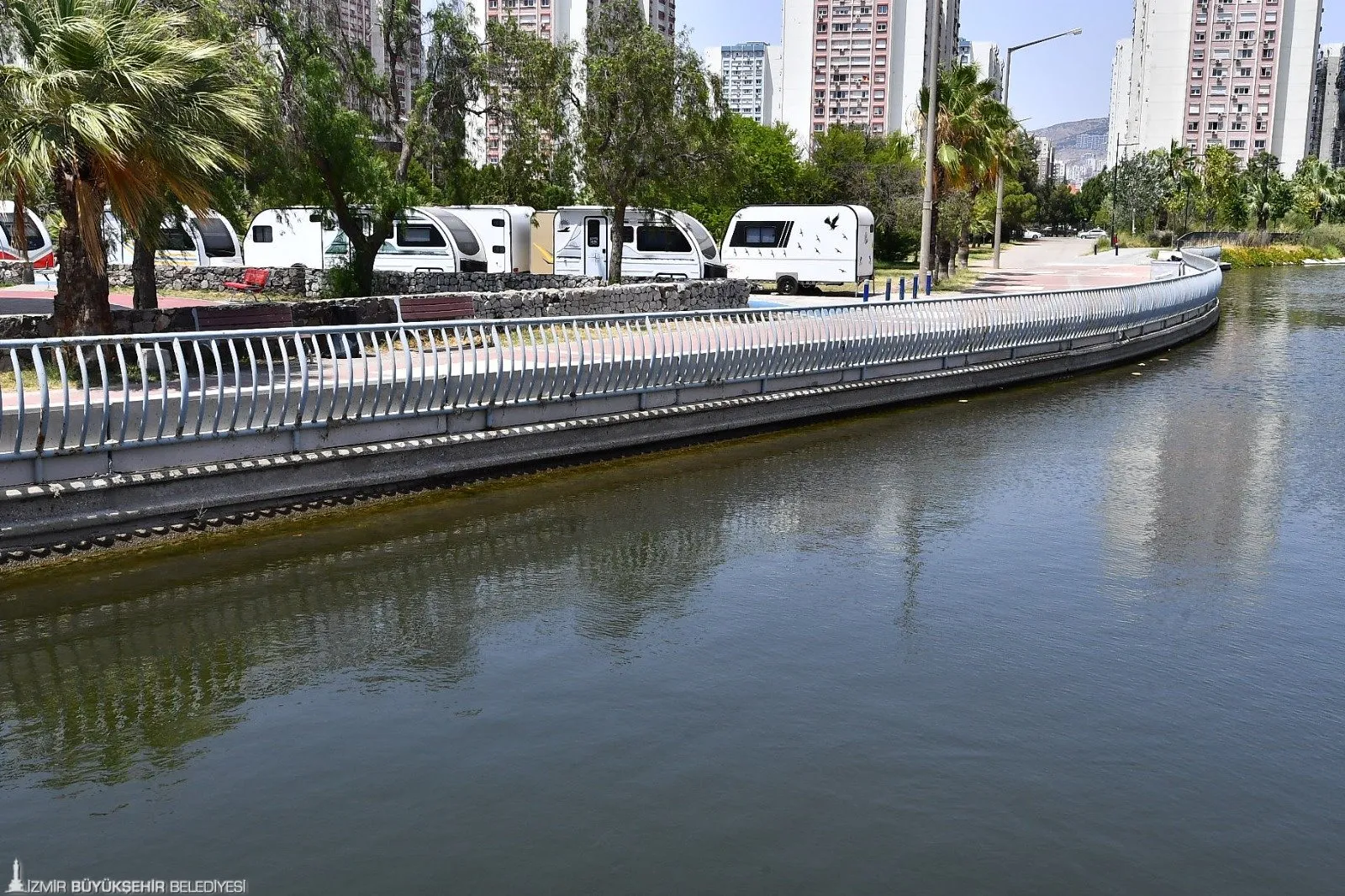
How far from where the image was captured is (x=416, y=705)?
7.82 metres

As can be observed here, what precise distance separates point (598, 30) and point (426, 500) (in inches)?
802

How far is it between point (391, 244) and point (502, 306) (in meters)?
13.2

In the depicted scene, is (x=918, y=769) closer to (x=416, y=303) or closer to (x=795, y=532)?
(x=795, y=532)

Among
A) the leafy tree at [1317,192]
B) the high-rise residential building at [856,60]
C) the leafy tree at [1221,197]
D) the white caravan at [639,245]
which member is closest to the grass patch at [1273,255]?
the leafy tree at [1221,197]

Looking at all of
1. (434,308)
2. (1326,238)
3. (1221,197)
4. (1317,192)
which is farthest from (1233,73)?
(434,308)

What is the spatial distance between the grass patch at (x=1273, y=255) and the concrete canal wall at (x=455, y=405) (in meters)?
58.3

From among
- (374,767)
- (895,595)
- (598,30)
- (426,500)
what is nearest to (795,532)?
(895,595)

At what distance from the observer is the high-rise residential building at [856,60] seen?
12750 cm

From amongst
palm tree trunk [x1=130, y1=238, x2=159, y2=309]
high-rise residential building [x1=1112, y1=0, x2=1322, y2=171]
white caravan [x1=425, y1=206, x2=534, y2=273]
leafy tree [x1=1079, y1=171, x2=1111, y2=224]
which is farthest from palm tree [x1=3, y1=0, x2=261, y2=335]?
high-rise residential building [x1=1112, y1=0, x2=1322, y2=171]

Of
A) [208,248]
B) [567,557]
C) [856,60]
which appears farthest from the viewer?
[856,60]

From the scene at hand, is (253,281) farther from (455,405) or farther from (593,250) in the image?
(455,405)

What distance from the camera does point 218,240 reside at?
34.4 meters

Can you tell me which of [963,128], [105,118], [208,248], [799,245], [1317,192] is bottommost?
[208,248]

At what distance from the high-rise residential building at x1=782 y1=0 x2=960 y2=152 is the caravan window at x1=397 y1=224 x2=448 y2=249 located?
320ft
